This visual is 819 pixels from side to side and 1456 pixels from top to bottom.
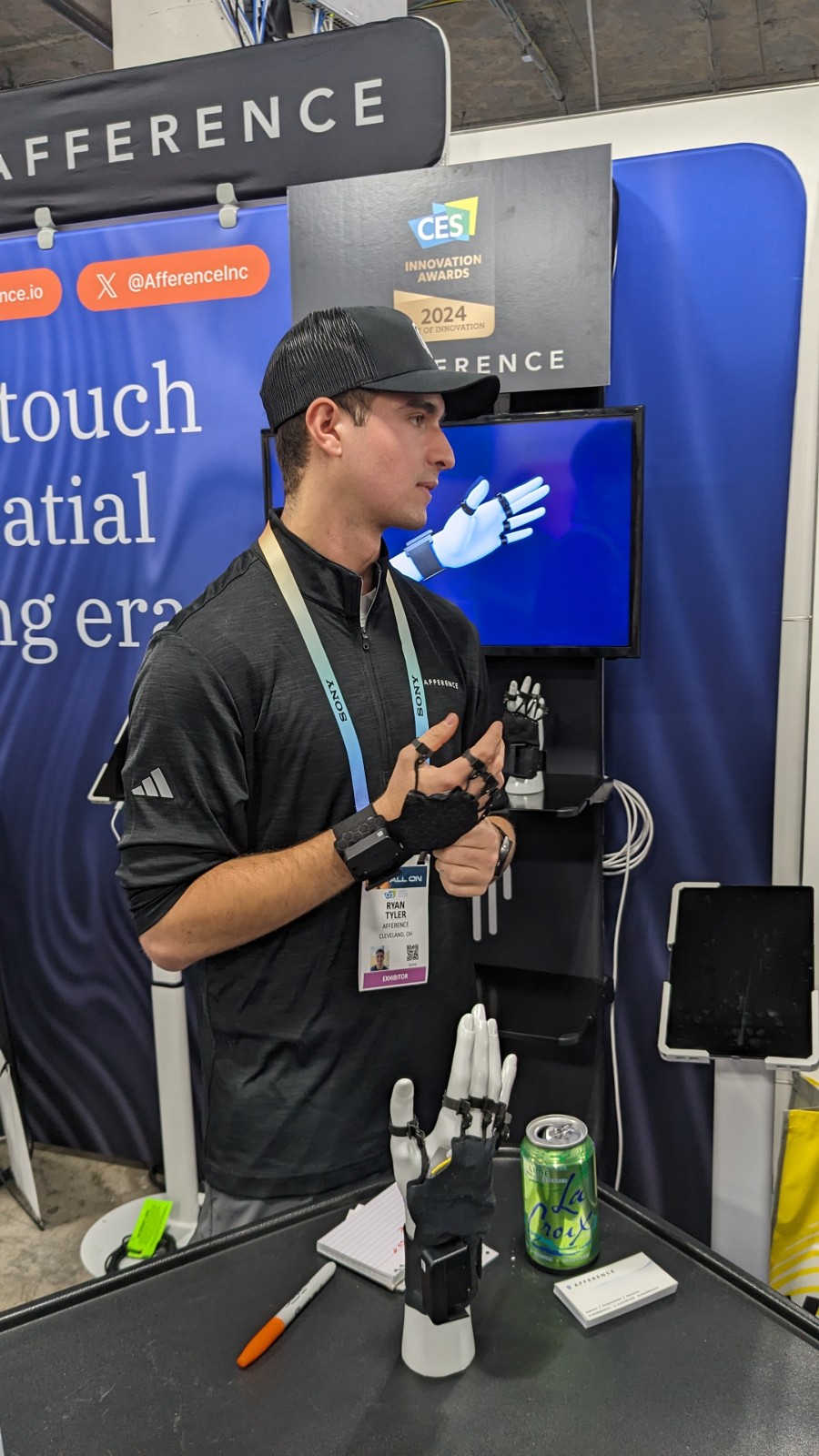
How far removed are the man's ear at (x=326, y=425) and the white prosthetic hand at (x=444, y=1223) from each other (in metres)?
0.88

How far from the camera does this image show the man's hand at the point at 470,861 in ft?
A: 4.74

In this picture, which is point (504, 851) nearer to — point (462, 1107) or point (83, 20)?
point (462, 1107)

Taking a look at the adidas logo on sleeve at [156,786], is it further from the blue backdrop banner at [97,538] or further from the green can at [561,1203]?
the blue backdrop banner at [97,538]

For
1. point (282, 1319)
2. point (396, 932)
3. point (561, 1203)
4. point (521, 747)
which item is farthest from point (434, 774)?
point (521, 747)

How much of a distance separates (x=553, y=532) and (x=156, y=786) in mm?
1262

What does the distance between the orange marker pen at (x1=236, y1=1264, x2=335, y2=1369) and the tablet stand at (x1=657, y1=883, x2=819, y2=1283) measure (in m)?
0.77

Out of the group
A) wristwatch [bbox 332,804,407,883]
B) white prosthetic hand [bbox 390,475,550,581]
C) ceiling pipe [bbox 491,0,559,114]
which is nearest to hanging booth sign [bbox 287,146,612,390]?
white prosthetic hand [bbox 390,475,550,581]

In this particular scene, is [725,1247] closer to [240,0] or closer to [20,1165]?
[20,1165]

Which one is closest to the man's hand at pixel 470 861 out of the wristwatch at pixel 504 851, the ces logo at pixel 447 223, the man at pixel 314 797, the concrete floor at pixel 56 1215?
the man at pixel 314 797

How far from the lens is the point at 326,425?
5.06 feet

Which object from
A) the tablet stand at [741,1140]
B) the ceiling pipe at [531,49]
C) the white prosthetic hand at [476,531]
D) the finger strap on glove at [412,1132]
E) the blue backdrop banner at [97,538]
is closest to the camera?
the finger strap on glove at [412,1132]

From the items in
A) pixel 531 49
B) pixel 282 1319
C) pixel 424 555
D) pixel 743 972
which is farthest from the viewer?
pixel 531 49

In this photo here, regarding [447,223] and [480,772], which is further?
[447,223]

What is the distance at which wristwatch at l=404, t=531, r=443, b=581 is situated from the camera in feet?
7.89
